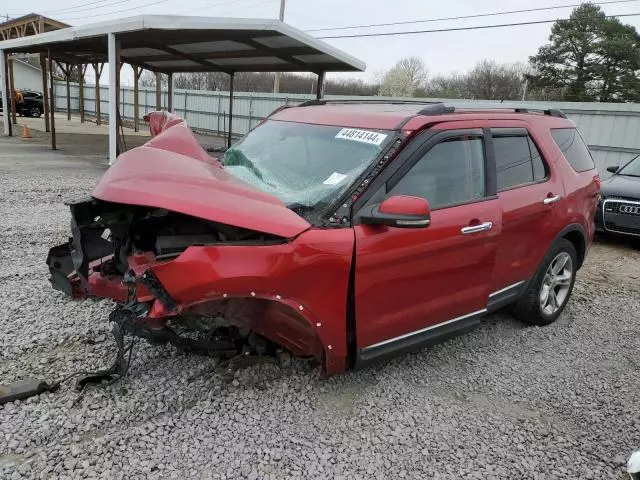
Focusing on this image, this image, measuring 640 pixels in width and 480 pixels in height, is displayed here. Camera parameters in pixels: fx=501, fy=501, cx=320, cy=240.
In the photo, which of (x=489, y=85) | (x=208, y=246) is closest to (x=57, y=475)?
(x=208, y=246)

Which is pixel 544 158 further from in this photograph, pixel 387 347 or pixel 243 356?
pixel 243 356

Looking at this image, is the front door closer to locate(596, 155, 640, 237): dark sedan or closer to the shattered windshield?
the shattered windshield

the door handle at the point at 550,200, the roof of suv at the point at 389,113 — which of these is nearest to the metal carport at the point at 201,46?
the roof of suv at the point at 389,113

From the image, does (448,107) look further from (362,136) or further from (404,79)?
(404,79)

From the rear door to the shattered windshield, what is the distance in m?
1.15

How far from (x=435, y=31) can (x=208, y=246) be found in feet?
82.6

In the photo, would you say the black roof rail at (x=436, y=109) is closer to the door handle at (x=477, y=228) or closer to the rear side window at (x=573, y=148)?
the door handle at (x=477, y=228)

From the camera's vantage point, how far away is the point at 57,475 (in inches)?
93.0

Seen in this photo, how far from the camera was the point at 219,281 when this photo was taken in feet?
8.38

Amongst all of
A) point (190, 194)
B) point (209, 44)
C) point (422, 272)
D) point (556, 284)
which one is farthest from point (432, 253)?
point (209, 44)

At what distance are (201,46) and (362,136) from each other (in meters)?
11.2

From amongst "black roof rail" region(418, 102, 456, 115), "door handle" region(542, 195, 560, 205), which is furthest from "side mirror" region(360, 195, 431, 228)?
"door handle" region(542, 195, 560, 205)

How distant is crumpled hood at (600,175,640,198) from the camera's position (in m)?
7.54

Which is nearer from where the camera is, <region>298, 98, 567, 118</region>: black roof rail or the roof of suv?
the roof of suv
